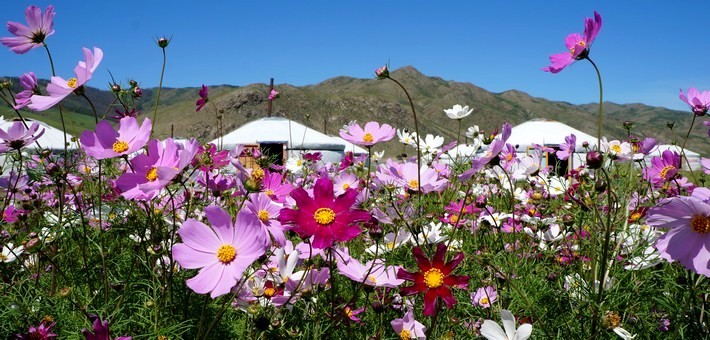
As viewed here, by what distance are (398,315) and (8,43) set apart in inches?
48.1

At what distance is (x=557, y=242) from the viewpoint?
1.73m

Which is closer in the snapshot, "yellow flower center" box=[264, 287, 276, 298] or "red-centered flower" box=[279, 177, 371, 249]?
"red-centered flower" box=[279, 177, 371, 249]

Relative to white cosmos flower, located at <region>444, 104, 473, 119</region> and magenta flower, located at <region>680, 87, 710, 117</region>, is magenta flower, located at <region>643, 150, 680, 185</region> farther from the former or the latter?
white cosmos flower, located at <region>444, 104, 473, 119</region>

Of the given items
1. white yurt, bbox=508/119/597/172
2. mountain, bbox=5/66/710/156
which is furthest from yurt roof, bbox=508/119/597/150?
mountain, bbox=5/66/710/156

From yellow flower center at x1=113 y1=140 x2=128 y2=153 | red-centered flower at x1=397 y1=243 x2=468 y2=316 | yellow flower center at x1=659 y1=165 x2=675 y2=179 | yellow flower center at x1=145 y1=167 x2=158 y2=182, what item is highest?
yellow flower center at x1=113 y1=140 x2=128 y2=153

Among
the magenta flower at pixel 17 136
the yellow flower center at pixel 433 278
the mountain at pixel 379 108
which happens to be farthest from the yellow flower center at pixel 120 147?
the mountain at pixel 379 108

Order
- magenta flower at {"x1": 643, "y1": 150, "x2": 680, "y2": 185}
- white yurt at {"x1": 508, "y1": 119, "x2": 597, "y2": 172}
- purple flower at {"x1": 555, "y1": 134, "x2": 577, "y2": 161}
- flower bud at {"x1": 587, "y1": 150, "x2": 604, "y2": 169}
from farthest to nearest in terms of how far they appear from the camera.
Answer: white yurt at {"x1": 508, "y1": 119, "x2": 597, "y2": 172}
purple flower at {"x1": 555, "y1": 134, "x2": 577, "y2": 161}
magenta flower at {"x1": 643, "y1": 150, "x2": 680, "y2": 185}
flower bud at {"x1": 587, "y1": 150, "x2": 604, "y2": 169}

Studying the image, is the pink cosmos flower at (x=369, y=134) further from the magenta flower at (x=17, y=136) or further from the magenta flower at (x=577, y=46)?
the magenta flower at (x=17, y=136)

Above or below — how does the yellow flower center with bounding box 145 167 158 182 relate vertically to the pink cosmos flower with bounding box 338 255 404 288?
above

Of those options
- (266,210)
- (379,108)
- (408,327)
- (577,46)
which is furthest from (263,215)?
(379,108)

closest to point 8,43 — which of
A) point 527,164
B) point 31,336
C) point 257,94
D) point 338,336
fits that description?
point 31,336

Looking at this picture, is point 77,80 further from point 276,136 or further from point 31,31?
point 276,136

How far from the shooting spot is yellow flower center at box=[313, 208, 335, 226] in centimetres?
83

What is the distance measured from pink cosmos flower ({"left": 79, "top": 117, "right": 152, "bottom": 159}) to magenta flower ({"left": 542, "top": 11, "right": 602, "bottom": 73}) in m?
0.91
